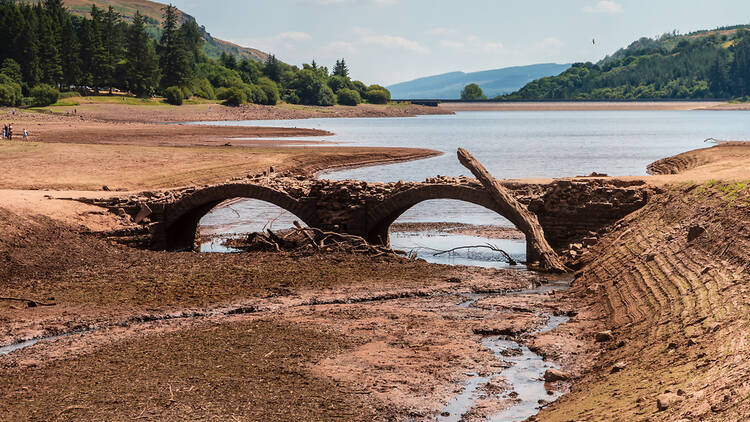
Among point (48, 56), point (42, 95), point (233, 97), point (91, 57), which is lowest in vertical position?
point (233, 97)

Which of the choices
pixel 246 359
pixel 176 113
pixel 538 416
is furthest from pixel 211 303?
pixel 176 113

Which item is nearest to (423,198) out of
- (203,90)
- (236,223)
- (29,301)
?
(236,223)

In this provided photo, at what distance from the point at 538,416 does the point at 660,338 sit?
11.9 ft

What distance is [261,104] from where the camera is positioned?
551 ft

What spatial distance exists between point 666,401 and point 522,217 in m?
16.8

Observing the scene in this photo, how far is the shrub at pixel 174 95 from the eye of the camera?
136 metres

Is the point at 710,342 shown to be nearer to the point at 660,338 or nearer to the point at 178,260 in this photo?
the point at 660,338

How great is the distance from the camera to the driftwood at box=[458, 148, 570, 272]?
88.7ft

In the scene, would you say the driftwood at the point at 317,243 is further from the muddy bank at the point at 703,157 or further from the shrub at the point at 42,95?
the shrub at the point at 42,95

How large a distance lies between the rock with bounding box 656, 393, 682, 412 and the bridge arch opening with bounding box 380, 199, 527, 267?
16.9m

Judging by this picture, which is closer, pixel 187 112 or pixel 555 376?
pixel 555 376

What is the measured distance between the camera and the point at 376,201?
97.2ft

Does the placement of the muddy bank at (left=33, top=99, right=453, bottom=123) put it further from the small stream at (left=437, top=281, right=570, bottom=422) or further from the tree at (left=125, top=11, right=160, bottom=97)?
the small stream at (left=437, top=281, right=570, bottom=422)

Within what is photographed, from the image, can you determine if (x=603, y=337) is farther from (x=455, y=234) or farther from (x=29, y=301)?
(x=455, y=234)
